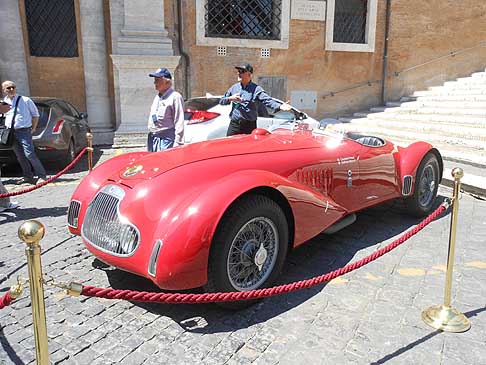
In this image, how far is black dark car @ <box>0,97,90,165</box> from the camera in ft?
24.0

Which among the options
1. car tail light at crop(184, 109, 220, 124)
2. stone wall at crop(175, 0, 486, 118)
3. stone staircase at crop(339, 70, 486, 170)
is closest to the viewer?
car tail light at crop(184, 109, 220, 124)

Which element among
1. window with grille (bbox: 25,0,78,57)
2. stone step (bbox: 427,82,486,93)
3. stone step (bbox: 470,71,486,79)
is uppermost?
window with grille (bbox: 25,0,78,57)

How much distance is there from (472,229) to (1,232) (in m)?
5.05

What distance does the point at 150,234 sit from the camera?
108 inches

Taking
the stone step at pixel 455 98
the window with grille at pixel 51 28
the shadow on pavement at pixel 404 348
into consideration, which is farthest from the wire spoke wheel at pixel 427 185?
the window with grille at pixel 51 28

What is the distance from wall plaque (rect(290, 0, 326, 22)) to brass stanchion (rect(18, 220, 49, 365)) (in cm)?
1226

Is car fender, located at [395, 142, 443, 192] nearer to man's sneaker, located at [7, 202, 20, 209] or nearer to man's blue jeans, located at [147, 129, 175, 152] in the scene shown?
man's blue jeans, located at [147, 129, 175, 152]

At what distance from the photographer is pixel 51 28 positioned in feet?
36.6

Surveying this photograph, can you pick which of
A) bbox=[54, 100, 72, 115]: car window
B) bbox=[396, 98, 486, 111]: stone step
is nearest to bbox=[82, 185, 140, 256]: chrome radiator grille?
bbox=[54, 100, 72, 115]: car window

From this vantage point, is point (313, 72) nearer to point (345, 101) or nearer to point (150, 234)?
point (345, 101)

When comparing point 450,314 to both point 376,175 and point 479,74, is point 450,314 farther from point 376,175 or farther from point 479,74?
point 479,74

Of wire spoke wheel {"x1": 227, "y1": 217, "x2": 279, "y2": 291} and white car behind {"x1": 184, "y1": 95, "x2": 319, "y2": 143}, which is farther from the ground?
white car behind {"x1": 184, "y1": 95, "x2": 319, "y2": 143}

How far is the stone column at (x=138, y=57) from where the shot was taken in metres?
10.3

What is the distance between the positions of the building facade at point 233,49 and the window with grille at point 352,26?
0.10 ft
